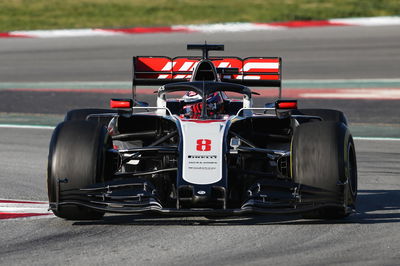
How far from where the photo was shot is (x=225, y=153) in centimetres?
852

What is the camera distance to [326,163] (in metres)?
8.33

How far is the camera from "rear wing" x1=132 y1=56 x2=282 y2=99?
10984 millimetres

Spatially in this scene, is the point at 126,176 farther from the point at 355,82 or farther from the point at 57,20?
the point at 57,20

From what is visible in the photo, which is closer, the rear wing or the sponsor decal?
the sponsor decal

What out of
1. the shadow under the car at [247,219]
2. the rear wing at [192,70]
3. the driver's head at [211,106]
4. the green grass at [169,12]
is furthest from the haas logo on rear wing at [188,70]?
the green grass at [169,12]

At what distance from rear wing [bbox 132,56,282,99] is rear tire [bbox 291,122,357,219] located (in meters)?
2.38

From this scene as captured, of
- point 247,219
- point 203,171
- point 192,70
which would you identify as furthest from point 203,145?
point 192,70

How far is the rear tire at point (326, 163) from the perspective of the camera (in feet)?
27.2

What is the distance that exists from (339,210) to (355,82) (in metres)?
11.5

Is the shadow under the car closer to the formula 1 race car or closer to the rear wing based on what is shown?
the formula 1 race car

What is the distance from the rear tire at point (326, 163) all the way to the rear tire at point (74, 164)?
168cm

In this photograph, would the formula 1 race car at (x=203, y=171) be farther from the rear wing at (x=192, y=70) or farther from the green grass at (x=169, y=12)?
the green grass at (x=169, y=12)

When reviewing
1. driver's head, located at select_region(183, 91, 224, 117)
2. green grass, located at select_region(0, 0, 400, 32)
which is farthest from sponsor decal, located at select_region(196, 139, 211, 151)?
green grass, located at select_region(0, 0, 400, 32)

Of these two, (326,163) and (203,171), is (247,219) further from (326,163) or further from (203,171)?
(326,163)
